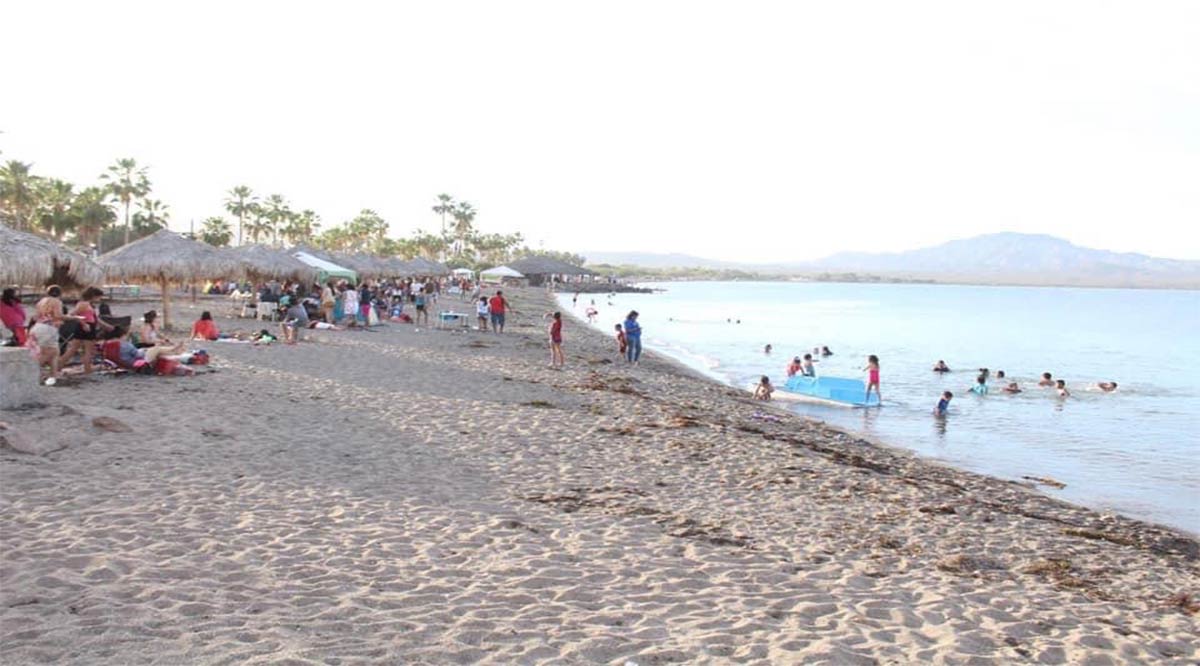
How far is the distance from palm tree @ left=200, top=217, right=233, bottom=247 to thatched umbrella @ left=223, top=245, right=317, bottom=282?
35337 millimetres

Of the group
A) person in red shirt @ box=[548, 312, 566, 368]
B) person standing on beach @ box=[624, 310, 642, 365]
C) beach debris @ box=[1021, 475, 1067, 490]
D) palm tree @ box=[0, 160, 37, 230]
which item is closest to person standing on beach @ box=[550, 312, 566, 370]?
person in red shirt @ box=[548, 312, 566, 368]

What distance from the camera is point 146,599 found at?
4.23 meters

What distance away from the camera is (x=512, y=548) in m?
5.61

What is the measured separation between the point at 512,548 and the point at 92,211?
54.7 m

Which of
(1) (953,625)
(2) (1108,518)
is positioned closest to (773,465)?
(2) (1108,518)

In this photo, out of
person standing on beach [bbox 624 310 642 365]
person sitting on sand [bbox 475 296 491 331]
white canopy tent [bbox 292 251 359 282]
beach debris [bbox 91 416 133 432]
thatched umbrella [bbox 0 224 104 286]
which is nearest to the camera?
beach debris [bbox 91 416 133 432]

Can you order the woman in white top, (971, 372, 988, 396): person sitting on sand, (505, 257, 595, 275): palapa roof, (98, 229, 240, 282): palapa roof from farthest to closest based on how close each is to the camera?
(505, 257, 595, 275): palapa roof < the woman in white top < (971, 372, 988, 396): person sitting on sand < (98, 229, 240, 282): palapa roof

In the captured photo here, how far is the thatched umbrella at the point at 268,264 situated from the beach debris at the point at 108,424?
15762mm

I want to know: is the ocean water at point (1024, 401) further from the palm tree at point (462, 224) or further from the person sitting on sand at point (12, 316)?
the palm tree at point (462, 224)

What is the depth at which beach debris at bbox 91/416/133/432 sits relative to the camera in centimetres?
773

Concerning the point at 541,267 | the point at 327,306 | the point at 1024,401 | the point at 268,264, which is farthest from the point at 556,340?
the point at 541,267

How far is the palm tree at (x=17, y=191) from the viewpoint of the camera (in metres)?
47.6

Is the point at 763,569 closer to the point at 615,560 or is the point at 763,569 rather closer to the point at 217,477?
the point at 615,560

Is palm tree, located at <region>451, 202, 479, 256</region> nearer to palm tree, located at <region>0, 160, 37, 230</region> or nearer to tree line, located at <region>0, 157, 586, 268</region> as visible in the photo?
tree line, located at <region>0, 157, 586, 268</region>
